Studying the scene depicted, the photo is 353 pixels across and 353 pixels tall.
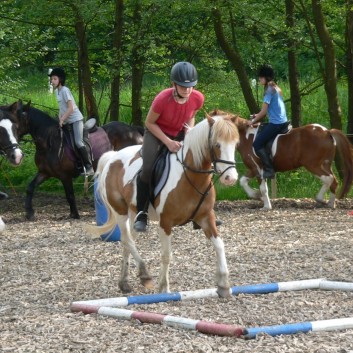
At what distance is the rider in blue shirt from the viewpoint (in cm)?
1611

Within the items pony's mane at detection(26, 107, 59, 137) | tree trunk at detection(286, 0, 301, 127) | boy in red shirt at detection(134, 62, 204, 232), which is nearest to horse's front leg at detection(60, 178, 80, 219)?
pony's mane at detection(26, 107, 59, 137)

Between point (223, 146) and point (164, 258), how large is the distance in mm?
1347

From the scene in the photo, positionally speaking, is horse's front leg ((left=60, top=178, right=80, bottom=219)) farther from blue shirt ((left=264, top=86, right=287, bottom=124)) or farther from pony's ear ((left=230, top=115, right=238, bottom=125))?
pony's ear ((left=230, top=115, right=238, bottom=125))

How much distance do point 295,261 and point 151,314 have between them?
3632 mm

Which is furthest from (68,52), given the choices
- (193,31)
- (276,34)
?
(276,34)

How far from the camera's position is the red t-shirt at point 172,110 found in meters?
8.63

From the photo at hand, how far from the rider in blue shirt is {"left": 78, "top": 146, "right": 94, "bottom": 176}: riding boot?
284 centimetres

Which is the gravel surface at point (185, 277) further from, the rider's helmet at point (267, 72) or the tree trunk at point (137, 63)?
the tree trunk at point (137, 63)

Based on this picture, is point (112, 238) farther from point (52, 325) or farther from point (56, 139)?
point (52, 325)

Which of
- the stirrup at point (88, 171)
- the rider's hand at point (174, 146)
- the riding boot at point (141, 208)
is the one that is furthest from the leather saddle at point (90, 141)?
the rider's hand at point (174, 146)

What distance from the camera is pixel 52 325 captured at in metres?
7.50

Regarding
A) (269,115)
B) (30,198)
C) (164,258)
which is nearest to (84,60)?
(30,198)

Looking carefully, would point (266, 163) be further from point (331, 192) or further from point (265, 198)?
point (331, 192)

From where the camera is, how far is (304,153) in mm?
16766
